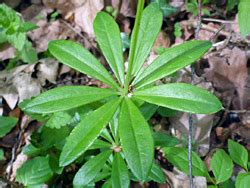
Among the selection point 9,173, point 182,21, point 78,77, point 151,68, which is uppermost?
point 151,68

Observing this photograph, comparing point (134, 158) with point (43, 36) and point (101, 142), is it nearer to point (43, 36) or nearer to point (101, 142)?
point (101, 142)

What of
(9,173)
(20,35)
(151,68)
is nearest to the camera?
(151,68)

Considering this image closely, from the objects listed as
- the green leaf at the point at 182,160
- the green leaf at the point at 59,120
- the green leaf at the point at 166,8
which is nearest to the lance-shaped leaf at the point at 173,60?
the green leaf at the point at 182,160

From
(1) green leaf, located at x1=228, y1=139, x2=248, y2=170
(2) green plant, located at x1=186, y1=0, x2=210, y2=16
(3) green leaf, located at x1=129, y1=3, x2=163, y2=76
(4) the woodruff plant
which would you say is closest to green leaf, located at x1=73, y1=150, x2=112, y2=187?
(4) the woodruff plant

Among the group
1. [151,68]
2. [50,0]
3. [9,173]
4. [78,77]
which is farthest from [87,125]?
[50,0]

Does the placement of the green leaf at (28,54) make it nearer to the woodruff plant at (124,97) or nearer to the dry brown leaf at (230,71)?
the woodruff plant at (124,97)

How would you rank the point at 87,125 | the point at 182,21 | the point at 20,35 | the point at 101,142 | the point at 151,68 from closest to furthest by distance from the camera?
the point at 87,125 → the point at 151,68 → the point at 101,142 → the point at 20,35 → the point at 182,21

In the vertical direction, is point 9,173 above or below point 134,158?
below

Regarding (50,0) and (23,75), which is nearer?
(23,75)
